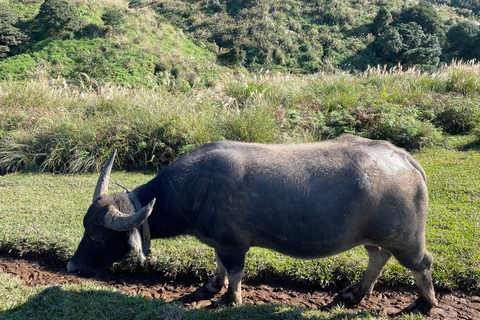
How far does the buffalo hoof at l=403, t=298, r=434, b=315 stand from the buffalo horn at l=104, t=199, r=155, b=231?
131 inches

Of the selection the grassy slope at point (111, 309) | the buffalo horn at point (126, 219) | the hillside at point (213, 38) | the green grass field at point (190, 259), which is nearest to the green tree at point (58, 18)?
the hillside at point (213, 38)

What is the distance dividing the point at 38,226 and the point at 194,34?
28927 mm

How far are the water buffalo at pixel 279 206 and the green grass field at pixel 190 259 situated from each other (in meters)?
0.66

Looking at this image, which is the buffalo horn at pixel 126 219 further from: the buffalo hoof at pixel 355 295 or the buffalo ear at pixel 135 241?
the buffalo hoof at pixel 355 295

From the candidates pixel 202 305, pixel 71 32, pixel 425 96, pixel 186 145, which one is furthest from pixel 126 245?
pixel 71 32

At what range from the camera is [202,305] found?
4.21m

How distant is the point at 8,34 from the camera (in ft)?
76.5

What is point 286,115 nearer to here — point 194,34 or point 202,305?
point 202,305

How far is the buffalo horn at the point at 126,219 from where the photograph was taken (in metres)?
3.11

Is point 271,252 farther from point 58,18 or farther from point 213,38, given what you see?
point 213,38

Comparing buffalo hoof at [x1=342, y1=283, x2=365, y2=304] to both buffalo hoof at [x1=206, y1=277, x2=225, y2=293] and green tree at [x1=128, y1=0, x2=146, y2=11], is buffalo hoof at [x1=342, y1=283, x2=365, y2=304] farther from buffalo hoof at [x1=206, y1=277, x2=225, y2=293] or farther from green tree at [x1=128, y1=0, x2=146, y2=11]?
green tree at [x1=128, y1=0, x2=146, y2=11]

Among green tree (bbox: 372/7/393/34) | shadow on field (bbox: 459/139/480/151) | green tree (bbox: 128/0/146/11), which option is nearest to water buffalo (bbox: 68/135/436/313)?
shadow on field (bbox: 459/139/480/151)

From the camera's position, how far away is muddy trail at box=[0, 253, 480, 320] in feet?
13.1

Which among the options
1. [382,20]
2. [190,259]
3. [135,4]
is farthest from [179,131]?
[382,20]
